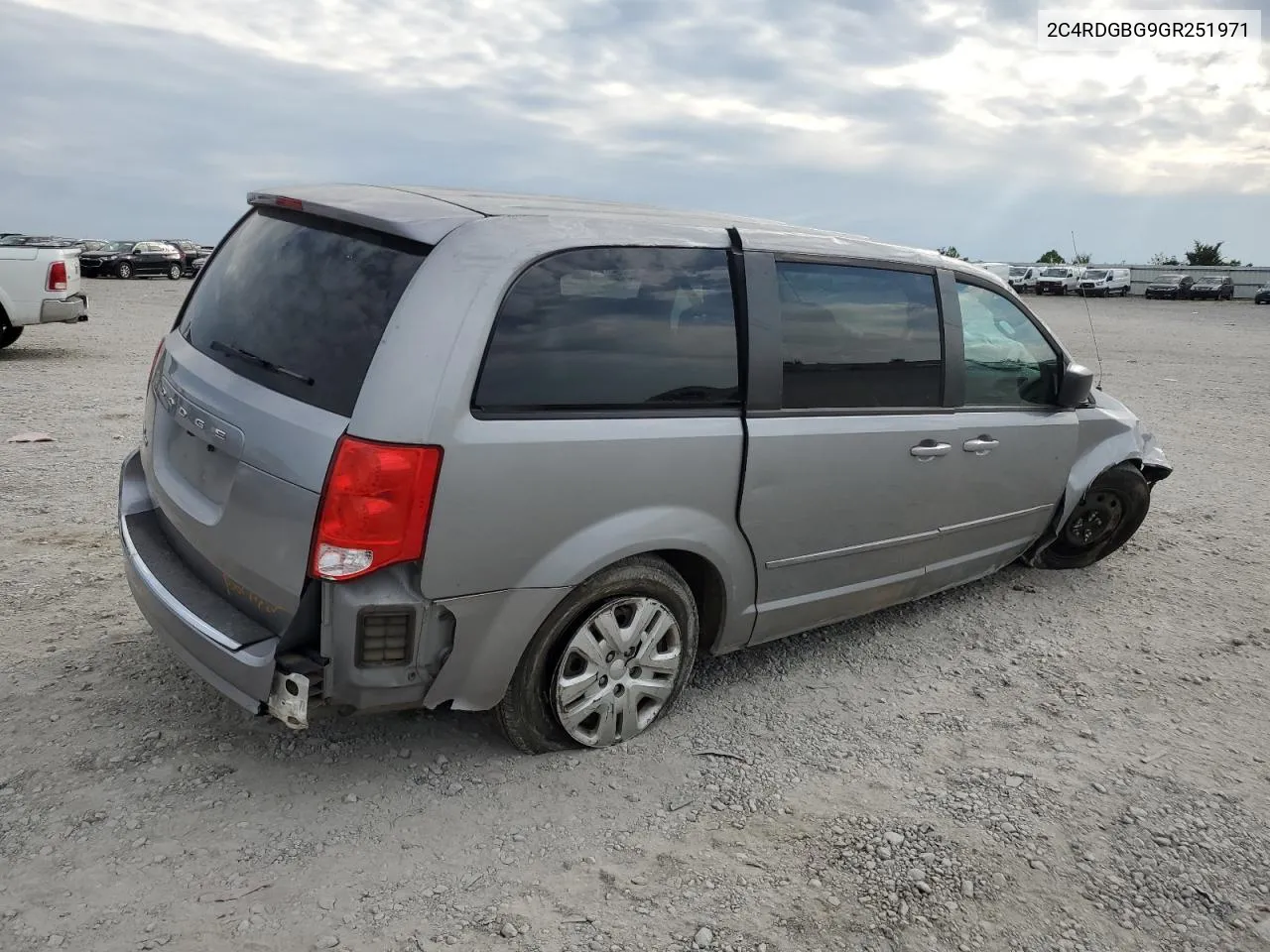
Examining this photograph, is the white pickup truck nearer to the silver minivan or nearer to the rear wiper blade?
the silver minivan

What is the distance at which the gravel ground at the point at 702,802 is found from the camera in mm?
2715

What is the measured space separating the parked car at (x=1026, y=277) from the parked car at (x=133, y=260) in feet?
130

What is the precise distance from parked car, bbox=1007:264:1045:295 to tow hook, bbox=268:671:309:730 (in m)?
54.6

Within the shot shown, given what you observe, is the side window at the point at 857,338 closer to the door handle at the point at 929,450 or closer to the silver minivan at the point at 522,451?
the silver minivan at the point at 522,451

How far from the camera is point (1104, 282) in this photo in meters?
52.2

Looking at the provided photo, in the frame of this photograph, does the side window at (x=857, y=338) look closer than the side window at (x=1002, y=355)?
Yes

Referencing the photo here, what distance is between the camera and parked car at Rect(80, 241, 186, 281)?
36938mm

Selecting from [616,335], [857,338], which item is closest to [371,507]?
[616,335]

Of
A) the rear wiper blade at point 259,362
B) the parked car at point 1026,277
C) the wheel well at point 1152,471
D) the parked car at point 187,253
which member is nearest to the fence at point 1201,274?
the parked car at point 1026,277

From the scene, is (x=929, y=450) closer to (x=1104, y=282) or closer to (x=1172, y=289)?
(x=1172, y=289)

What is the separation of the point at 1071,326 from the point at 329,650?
28917 mm

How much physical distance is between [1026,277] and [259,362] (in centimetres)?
5591

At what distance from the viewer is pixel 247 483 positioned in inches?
118

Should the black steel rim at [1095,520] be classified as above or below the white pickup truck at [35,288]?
below
